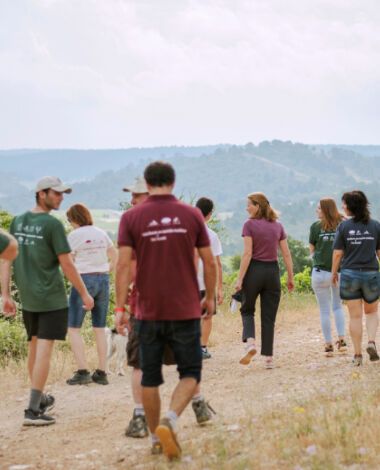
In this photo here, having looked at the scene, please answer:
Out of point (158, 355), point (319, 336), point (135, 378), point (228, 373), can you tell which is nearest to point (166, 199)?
point (158, 355)

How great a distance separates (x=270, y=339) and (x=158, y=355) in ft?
13.0

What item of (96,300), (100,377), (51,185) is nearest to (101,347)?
(100,377)

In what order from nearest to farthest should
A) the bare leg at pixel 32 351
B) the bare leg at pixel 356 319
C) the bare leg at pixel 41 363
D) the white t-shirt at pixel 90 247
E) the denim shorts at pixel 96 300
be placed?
the bare leg at pixel 41 363
the bare leg at pixel 32 351
the white t-shirt at pixel 90 247
the denim shorts at pixel 96 300
the bare leg at pixel 356 319

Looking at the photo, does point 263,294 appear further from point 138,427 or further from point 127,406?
point 138,427

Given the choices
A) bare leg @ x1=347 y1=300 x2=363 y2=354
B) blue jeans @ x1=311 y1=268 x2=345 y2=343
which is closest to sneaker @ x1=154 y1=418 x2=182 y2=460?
bare leg @ x1=347 y1=300 x2=363 y2=354

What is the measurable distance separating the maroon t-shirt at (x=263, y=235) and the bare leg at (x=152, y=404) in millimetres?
3642

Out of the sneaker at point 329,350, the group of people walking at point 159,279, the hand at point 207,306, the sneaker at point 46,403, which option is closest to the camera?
the group of people walking at point 159,279

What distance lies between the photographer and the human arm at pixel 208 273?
17.3ft

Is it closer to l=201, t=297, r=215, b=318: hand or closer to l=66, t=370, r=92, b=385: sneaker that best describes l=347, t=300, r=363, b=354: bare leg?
l=66, t=370, r=92, b=385: sneaker

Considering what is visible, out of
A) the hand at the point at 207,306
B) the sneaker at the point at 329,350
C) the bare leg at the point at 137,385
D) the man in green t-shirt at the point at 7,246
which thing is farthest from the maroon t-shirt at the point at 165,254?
the sneaker at the point at 329,350

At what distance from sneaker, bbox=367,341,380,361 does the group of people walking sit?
2 cm

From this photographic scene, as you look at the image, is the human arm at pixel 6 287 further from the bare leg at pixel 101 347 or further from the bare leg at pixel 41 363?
the bare leg at pixel 101 347

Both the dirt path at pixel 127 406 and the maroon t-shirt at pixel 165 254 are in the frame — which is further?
the dirt path at pixel 127 406

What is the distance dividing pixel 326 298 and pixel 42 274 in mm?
4257
